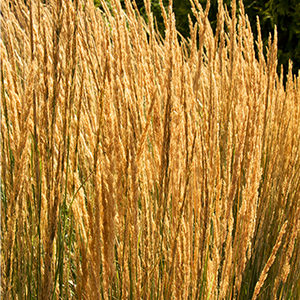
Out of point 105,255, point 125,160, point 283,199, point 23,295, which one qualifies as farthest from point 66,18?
point 283,199

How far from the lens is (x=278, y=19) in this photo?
6617 millimetres

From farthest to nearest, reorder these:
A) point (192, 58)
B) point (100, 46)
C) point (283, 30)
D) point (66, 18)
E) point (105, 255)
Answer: point (283, 30), point (192, 58), point (100, 46), point (105, 255), point (66, 18)

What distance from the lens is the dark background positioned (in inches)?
250

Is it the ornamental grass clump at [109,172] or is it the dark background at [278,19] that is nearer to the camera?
the ornamental grass clump at [109,172]

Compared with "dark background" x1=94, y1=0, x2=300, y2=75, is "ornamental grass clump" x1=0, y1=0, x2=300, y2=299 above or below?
below

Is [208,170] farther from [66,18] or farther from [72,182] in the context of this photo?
[66,18]

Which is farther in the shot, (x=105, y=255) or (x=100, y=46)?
(x=100, y=46)

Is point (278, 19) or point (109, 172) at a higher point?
point (278, 19)

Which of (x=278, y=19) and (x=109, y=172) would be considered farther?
(x=278, y=19)

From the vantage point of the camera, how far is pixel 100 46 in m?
1.45

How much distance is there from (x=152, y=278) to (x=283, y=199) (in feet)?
3.44

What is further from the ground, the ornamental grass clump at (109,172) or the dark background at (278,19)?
the dark background at (278,19)

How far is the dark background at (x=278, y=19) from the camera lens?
6.35 metres

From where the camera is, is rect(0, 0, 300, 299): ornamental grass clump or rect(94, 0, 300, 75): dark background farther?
rect(94, 0, 300, 75): dark background
